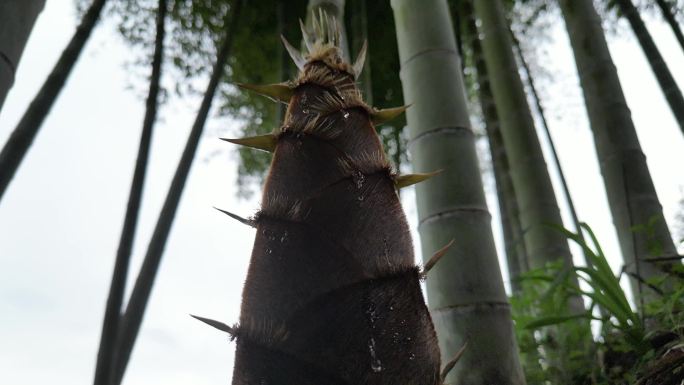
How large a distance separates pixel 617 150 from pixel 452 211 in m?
1.06

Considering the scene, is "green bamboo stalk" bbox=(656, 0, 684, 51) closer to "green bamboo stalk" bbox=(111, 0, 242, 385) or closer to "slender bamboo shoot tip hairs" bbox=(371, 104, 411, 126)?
"slender bamboo shoot tip hairs" bbox=(371, 104, 411, 126)

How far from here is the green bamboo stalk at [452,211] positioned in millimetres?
1072

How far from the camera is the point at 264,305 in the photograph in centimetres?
55

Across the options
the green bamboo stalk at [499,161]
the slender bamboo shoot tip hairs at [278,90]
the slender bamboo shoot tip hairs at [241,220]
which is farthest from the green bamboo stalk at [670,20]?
the green bamboo stalk at [499,161]

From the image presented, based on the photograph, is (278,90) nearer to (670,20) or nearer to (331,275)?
(331,275)

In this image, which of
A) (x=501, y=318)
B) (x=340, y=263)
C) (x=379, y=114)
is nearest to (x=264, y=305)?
(x=340, y=263)

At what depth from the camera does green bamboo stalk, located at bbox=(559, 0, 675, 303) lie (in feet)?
5.71

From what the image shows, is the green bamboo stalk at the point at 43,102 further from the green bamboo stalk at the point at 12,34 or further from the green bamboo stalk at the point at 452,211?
the green bamboo stalk at the point at 452,211

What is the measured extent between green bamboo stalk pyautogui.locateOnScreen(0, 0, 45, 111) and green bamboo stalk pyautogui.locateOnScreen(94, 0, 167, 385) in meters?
0.32

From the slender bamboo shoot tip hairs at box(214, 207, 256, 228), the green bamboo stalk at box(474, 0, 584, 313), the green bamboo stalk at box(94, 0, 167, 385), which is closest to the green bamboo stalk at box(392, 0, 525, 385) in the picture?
the slender bamboo shoot tip hairs at box(214, 207, 256, 228)

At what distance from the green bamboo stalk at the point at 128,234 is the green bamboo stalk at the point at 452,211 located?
2.59ft

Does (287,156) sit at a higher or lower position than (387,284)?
higher

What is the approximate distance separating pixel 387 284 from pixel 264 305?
13 centimetres

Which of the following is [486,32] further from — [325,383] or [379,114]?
[325,383]
